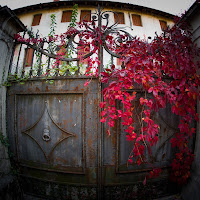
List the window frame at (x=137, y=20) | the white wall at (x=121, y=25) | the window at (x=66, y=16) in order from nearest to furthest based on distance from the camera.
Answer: the white wall at (x=121, y=25), the window at (x=66, y=16), the window frame at (x=137, y=20)

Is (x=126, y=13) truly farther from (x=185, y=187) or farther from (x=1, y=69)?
(x=185, y=187)

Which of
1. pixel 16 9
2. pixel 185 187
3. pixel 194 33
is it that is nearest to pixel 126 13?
pixel 16 9

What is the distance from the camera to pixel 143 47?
189 cm

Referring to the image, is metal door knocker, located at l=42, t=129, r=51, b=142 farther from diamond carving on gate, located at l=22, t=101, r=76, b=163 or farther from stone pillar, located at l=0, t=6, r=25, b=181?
stone pillar, located at l=0, t=6, r=25, b=181

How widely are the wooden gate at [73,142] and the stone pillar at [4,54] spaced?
16cm

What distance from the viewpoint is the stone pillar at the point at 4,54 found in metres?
2.11

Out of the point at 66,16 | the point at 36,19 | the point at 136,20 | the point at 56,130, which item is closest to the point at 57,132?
the point at 56,130

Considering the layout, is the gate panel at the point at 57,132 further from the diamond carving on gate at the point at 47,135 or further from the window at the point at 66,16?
the window at the point at 66,16

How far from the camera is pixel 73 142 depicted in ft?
7.00

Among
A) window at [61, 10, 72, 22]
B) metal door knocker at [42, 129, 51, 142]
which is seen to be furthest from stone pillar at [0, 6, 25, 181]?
window at [61, 10, 72, 22]

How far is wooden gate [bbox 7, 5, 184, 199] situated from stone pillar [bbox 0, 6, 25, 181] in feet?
0.52

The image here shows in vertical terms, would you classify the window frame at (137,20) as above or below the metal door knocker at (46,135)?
above

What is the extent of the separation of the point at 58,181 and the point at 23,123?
1.28 metres

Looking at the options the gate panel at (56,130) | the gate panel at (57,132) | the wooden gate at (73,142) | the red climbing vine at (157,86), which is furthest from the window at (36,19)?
the red climbing vine at (157,86)
